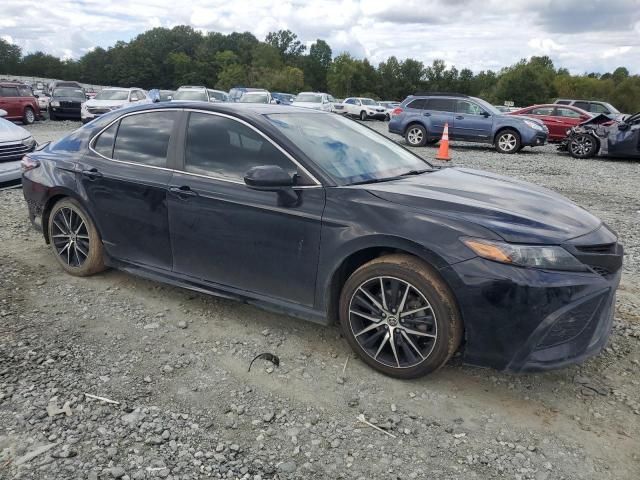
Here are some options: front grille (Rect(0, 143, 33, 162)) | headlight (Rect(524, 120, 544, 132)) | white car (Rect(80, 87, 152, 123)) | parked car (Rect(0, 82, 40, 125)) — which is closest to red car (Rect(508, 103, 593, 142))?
headlight (Rect(524, 120, 544, 132))

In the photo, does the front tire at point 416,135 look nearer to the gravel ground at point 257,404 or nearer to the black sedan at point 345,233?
the black sedan at point 345,233

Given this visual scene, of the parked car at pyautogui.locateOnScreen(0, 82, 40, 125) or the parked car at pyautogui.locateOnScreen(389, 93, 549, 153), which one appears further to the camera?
the parked car at pyautogui.locateOnScreen(0, 82, 40, 125)

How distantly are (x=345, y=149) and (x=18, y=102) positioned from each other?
2113cm

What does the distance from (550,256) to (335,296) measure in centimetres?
129

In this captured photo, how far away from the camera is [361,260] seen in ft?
10.8

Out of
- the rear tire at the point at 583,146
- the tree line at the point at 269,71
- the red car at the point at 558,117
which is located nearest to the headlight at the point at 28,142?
the rear tire at the point at 583,146

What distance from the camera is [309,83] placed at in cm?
11162

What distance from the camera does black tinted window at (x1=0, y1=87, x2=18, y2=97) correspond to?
20.1 meters

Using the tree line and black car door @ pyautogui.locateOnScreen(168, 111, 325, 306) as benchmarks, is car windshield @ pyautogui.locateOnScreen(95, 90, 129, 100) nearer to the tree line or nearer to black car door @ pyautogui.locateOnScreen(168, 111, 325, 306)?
black car door @ pyautogui.locateOnScreen(168, 111, 325, 306)

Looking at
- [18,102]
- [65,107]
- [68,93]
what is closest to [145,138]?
[18,102]

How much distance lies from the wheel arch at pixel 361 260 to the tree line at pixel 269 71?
79.1m

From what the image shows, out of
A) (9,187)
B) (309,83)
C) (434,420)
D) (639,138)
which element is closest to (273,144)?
(434,420)

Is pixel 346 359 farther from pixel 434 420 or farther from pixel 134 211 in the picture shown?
pixel 134 211

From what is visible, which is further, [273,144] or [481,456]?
[273,144]
